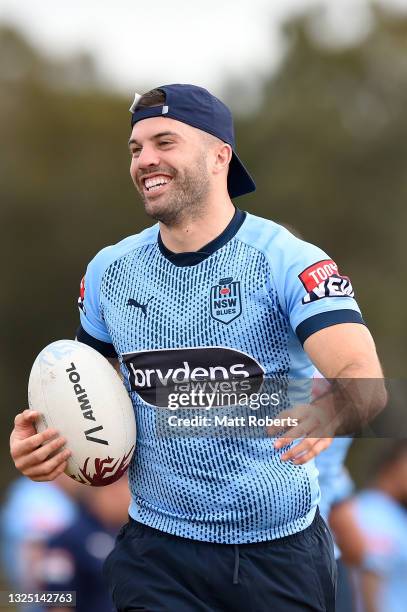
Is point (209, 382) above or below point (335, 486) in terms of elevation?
above

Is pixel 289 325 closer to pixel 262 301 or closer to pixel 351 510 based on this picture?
pixel 262 301

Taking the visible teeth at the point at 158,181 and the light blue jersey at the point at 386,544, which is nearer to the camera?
the visible teeth at the point at 158,181

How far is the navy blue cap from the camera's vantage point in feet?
14.0

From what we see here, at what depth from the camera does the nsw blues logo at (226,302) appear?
13.1 feet

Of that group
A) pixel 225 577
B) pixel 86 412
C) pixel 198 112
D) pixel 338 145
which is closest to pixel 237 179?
pixel 198 112

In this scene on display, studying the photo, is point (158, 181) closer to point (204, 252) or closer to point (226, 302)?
point (204, 252)

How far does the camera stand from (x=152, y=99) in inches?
169

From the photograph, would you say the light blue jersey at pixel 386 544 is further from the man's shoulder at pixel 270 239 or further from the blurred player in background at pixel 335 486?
the man's shoulder at pixel 270 239

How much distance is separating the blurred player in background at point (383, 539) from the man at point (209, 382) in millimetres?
1920

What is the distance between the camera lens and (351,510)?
621 centimetres

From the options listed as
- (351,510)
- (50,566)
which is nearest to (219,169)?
(351,510)

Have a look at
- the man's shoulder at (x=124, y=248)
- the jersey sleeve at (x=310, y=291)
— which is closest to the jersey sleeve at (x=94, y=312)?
the man's shoulder at (x=124, y=248)

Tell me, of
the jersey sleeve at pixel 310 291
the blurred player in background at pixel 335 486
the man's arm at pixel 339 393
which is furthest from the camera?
the blurred player in background at pixel 335 486

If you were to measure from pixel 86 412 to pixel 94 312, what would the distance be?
515mm
